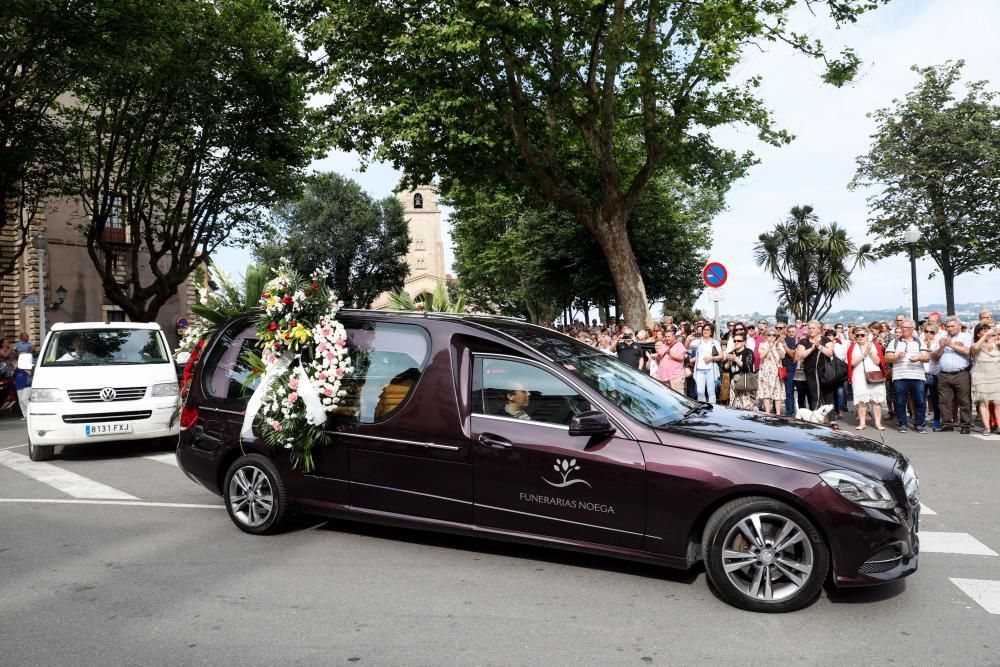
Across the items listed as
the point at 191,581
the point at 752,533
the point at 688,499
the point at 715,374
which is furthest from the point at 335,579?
the point at 715,374

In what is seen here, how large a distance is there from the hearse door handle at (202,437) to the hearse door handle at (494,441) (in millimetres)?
2426

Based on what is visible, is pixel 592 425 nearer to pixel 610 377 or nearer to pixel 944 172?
pixel 610 377

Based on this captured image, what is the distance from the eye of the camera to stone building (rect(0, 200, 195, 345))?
114 feet

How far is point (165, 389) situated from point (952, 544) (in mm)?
9053

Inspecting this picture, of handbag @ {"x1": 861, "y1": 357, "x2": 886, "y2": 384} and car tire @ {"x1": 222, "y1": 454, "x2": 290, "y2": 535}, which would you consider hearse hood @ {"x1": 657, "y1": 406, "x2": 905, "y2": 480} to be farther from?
handbag @ {"x1": 861, "y1": 357, "x2": 886, "y2": 384}

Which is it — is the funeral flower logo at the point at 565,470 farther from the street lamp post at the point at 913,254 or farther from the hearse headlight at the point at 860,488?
the street lamp post at the point at 913,254

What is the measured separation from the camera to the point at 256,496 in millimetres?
6094

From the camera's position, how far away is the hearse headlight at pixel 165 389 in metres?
10.4

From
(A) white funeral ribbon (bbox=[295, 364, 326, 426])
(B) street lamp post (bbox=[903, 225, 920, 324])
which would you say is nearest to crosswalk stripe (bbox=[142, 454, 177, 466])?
(A) white funeral ribbon (bbox=[295, 364, 326, 426])

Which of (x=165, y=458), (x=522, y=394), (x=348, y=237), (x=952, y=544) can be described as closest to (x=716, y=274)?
(x=952, y=544)

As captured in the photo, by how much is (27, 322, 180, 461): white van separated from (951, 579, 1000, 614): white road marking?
8279mm

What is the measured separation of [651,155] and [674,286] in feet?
49.4

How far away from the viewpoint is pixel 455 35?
14484mm

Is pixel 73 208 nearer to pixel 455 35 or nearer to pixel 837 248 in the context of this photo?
pixel 455 35
